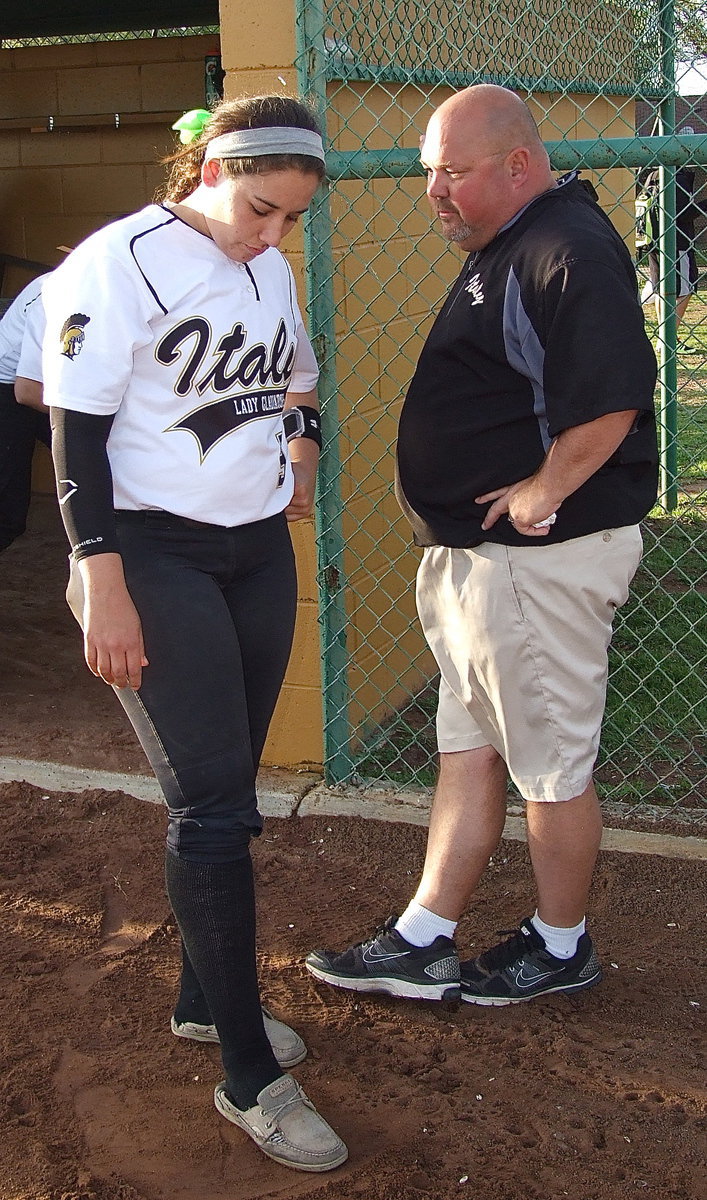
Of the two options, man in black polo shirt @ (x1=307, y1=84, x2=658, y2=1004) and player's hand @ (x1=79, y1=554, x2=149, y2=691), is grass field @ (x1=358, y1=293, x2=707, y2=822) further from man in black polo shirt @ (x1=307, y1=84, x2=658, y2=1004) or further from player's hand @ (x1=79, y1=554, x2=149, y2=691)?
player's hand @ (x1=79, y1=554, x2=149, y2=691)

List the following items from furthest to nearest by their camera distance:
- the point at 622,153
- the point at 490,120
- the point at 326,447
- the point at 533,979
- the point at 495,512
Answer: the point at 326,447
the point at 622,153
the point at 533,979
the point at 495,512
the point at 490,120

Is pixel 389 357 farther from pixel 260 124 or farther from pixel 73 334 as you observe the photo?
pixel 73 334

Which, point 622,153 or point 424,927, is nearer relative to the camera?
point 424,927

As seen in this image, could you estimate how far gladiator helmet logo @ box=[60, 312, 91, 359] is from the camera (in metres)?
2.12

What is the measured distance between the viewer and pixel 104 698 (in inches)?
196

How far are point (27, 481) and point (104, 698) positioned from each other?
35.8 inches

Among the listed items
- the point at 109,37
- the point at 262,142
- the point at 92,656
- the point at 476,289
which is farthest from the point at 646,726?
the point at 109,37

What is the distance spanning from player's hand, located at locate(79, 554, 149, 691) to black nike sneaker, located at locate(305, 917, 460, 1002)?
1143 millimetres

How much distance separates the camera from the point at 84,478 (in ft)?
7.06

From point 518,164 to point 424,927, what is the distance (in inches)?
67.9

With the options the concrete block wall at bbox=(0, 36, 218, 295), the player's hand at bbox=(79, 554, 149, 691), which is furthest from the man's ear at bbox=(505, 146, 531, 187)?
the concrete block wall at bbox=(0, 36, 218, 295)

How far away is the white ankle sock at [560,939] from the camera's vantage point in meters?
2.92

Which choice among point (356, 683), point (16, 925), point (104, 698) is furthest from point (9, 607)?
point (16, 925)

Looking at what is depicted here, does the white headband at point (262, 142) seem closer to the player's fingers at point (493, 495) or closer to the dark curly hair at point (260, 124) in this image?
the dark curly hair at point (260, 124)
